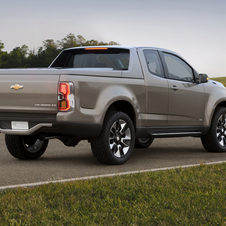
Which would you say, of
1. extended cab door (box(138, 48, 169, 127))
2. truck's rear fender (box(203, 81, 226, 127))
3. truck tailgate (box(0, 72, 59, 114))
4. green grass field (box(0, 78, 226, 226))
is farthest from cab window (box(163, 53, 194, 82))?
green grass field (box(0, 78, 226, 226))

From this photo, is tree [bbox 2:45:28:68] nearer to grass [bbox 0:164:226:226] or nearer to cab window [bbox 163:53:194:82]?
cab window [bbox 163:53:194:82]

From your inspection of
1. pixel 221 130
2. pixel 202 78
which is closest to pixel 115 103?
pixel 202 78

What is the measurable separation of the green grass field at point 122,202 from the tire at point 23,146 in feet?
9.23

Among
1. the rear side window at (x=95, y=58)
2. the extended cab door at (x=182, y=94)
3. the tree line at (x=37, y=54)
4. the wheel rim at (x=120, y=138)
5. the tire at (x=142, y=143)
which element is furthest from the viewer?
the tree line at (x=37, y=54)

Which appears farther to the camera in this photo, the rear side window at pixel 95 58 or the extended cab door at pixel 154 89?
the rear side window at pixel 95 58

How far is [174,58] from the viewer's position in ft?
29.1

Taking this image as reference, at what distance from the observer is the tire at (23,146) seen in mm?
8055

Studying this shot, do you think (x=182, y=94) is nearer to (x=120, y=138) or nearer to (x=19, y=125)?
(x=120, y=138)

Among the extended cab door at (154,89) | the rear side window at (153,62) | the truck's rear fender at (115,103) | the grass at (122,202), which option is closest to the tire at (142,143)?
the extended cab door at (154,89)

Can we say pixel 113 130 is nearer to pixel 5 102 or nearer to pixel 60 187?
pixel 5 102

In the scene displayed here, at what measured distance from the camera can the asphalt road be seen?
6.54 m

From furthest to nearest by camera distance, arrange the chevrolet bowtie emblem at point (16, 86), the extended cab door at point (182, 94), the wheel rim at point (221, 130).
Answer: the wheel rim at point (221, 130), the extended cab door at point (182, 94), the chevrolet bowtie emblem at point (16, 86)

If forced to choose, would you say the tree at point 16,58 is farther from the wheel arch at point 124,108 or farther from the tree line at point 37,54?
the wheel arch at point 124,108

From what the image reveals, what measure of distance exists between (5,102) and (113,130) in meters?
1.73
